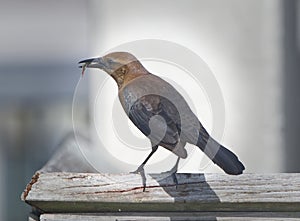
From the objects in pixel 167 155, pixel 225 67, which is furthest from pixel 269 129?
pixel 167 155

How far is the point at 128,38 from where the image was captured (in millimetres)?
1746

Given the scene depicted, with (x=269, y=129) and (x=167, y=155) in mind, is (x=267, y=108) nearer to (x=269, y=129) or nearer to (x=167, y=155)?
(x=269, y=129)

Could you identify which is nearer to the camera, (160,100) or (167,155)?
(160,100)

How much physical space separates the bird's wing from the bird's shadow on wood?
0.22 ft

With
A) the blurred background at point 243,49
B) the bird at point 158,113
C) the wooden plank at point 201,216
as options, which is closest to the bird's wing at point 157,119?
the bird at point 158,113

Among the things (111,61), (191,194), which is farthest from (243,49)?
(191,194)

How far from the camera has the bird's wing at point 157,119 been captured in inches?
36.3

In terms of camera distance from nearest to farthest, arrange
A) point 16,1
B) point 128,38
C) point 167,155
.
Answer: point 167,155, point 128,38, point 16,1

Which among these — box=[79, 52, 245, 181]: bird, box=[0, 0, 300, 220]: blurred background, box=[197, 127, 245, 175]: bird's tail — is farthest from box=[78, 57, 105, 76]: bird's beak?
box=[0, 0, 300, 220]: blurred background

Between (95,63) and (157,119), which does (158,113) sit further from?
(95,63)

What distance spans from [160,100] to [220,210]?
0.19 m

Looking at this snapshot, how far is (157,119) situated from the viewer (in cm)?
93

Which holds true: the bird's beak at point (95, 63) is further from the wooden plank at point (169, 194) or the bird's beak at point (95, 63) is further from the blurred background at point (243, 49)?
the blurred background at point (243, 49)

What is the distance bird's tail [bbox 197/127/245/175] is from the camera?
868mm
